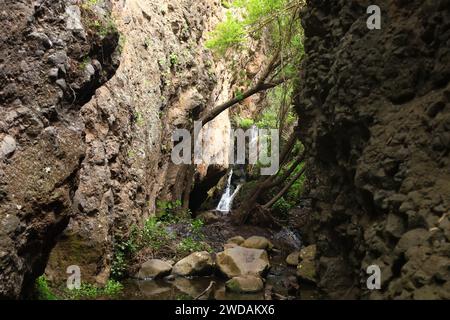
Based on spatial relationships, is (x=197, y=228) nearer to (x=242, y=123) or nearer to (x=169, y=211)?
(x=169, y=211)

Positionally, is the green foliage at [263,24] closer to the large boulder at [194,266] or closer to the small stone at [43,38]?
the large boulder at [194,266]

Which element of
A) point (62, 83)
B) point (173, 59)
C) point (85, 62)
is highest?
point (173, 59)

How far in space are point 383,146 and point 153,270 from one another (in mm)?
7085

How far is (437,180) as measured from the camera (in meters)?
4.32

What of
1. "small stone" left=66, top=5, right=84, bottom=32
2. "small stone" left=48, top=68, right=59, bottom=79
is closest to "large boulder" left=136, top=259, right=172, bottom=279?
"small stone" left=48, top=68, right=59, bottom=79

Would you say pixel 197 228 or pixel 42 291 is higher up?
pixel 197 228

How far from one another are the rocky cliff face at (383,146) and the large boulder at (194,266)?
4.34 metres

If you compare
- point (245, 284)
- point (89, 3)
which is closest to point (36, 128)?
point (89, 3)

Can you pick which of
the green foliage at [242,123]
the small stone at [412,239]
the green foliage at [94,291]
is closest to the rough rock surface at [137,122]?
the green foliage at [94,291]

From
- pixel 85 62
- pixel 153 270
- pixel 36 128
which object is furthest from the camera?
pixel 153 270

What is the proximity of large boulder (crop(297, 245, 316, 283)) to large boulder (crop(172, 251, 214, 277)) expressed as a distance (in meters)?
2.39

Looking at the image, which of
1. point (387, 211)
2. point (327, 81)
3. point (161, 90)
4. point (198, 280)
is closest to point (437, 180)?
point (387, 211)

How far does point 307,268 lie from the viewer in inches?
418

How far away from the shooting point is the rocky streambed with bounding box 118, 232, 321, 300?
9172mm
